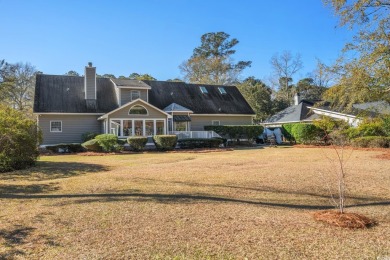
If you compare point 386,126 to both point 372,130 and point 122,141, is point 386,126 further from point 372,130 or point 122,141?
point 122,141

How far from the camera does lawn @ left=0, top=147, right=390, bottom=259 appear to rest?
14.0 feet

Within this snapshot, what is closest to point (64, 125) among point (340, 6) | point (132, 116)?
point (132, 116)

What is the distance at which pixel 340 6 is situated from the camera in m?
13.3

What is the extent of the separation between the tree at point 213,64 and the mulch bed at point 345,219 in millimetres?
44467

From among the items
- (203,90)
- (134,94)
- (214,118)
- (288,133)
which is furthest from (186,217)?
(203,90)

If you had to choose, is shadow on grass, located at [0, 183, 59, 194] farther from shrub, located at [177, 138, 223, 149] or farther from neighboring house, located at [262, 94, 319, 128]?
neighboring house, located at [262, 94, 319, 128]

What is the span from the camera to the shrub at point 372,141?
2062 cm

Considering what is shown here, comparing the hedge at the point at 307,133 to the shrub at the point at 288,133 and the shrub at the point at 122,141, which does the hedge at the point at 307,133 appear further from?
the shrub at the point at 122,141

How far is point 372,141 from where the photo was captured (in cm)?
2084

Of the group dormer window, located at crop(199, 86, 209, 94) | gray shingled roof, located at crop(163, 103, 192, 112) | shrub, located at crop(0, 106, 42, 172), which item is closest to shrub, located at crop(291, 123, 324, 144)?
gray shingled roof, located at crop(163, 103, 192, 112)

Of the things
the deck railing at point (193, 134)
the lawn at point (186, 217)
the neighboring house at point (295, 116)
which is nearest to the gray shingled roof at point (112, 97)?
the deck railing at point (193, 134)

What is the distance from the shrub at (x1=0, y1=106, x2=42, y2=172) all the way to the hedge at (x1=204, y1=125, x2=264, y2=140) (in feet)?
55.6

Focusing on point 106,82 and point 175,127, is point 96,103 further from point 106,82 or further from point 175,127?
point 175,127

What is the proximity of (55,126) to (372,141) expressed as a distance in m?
22.7
